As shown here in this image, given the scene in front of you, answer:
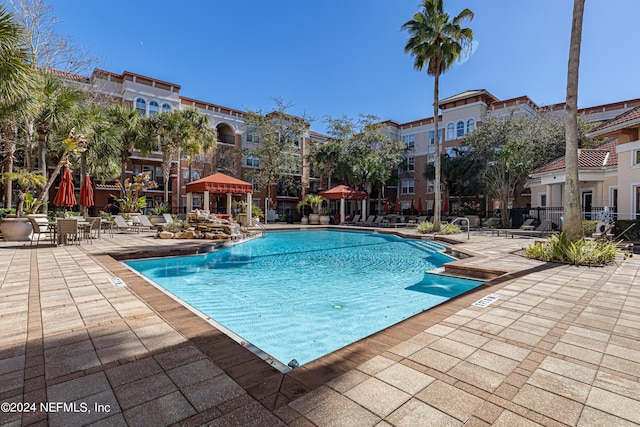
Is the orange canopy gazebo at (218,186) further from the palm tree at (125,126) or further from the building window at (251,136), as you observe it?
the building window at (251,136)

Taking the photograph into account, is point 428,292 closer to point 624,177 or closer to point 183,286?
point 183,286

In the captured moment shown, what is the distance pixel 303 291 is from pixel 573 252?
658 cm

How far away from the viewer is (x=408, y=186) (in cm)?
3728

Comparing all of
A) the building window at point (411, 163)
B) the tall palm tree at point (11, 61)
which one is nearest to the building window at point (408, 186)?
the building window at point (411, 163)

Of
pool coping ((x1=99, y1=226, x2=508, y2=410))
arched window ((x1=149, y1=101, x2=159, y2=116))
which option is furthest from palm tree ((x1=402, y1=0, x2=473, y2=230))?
arched window ((x1=149, y1=101, x2=159, y2=116))

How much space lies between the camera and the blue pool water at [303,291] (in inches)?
166

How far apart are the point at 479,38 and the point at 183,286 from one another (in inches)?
724

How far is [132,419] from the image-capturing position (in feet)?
5.87

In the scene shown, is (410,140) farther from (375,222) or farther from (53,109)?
(53,109)

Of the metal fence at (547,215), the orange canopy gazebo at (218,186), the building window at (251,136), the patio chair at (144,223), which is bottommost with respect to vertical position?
the patio chair at (144,223)

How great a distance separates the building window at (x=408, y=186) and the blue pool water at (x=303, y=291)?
89.1ft

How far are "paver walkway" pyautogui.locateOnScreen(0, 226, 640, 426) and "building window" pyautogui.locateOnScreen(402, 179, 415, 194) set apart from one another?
110ft

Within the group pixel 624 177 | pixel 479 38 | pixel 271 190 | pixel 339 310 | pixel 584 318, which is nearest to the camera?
pixel 584 318

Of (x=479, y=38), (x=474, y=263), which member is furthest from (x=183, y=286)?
(x=479, y=38)
